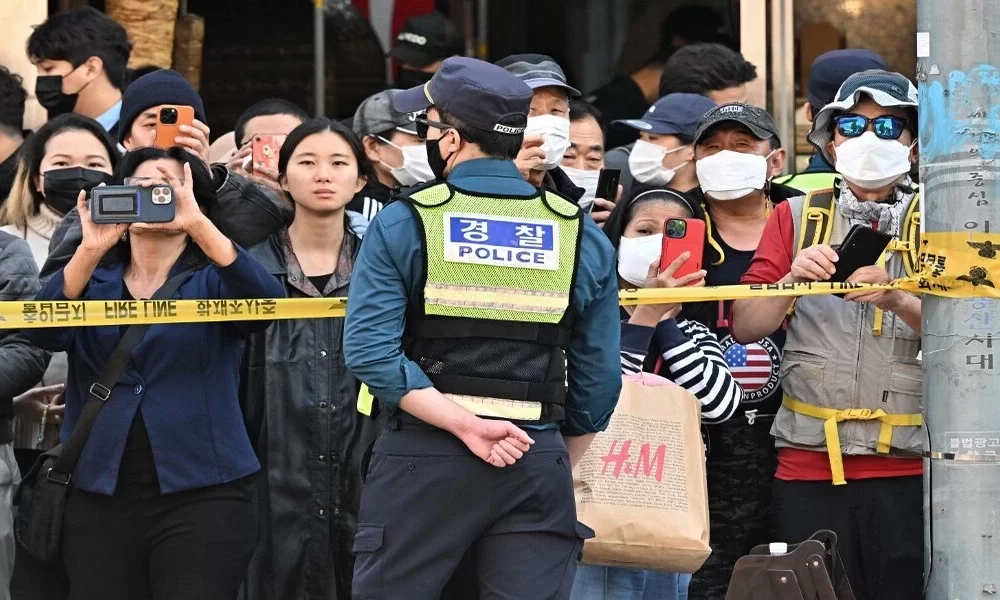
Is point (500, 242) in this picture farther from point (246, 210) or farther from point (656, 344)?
point (246, 210)

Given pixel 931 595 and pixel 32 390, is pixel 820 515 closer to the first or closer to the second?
pixel 931 595

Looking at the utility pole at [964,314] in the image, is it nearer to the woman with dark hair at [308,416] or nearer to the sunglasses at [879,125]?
the sunglasses at [879,125]

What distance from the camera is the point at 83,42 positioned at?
23.9 ft

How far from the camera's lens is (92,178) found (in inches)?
233

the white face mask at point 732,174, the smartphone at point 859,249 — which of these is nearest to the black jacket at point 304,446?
the white face mask at point 732,174

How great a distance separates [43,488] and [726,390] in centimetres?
232

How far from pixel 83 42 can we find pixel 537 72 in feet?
7.46

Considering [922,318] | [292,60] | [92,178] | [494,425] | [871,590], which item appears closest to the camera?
[494,425]

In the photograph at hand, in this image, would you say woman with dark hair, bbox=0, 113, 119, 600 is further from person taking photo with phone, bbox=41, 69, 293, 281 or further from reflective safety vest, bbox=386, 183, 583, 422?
reflective safety vest, bbox=386, 183, 583, 422

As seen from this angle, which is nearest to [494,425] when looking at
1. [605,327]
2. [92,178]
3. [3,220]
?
[605,327]

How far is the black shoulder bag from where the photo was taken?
16.5 ft

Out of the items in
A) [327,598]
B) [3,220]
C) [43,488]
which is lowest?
[327,598]

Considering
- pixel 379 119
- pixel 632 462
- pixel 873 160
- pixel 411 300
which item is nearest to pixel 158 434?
pixel 411 300

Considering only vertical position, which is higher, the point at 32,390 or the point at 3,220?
the point at 3,220
